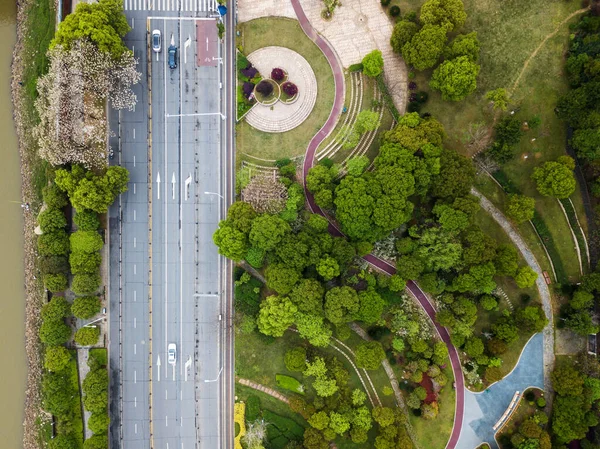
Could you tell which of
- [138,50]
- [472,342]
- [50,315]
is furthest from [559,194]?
[50,315]

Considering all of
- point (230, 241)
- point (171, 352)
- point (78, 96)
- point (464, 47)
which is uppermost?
point (464, 47)

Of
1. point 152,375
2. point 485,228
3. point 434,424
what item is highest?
point 485,228

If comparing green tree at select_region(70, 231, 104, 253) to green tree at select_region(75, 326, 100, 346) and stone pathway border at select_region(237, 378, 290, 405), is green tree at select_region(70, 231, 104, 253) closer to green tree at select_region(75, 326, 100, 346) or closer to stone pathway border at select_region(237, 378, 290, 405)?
green tree at select_region(75, 326, 100, 346)

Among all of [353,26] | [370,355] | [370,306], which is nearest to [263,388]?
[370,355]

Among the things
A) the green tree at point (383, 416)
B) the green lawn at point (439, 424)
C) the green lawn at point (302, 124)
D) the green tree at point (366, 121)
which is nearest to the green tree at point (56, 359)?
the green lawn at point (302, 124)

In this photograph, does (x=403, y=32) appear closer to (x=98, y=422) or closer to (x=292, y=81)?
(x=292, y=81)

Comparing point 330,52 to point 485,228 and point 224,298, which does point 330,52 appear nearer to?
point 485,228
